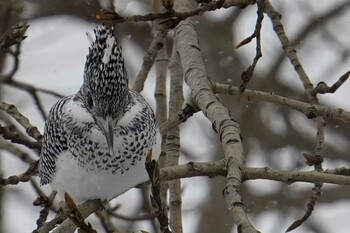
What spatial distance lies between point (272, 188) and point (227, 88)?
2.19 meters

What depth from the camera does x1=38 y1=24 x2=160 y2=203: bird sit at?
283 cm

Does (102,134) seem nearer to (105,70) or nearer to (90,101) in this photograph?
(90,101)

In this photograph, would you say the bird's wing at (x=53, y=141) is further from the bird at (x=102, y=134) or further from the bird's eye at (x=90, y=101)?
the bird's eye at (x=90, y=101)

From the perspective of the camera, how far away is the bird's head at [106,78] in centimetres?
281

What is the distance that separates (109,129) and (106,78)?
0.55 ft

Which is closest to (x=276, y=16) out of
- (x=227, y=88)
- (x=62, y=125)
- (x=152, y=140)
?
(x=227, y=88)

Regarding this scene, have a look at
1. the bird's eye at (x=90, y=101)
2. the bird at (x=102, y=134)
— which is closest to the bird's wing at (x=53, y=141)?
the bird at (x=102, y=134)

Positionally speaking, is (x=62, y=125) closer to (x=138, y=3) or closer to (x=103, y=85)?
(x=103, y=85)

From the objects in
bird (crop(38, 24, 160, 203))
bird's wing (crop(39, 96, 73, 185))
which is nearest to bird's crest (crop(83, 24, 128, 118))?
bird (crop(38, 24, 160, 203))

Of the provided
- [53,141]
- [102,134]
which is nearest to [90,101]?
[102,134]

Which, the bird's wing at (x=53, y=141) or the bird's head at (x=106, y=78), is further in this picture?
the bird's wing at (x=53, y=141)

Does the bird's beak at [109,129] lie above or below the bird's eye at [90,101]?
below

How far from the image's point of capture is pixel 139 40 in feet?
17.0

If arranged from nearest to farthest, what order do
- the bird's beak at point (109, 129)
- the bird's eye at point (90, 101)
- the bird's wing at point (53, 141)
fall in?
1. the bird's beak at point (109, 129)
2. the bird's eye at point (90, 101)
3. the bird's wing at point (53, 141)
